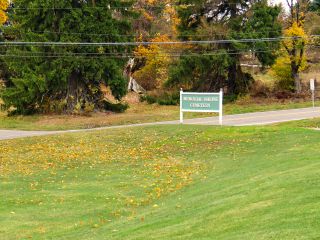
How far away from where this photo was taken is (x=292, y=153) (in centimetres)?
1677

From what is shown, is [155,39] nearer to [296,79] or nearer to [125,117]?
[296,79]

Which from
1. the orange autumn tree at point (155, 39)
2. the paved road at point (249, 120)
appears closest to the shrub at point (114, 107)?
the paved road at point (249, 120)

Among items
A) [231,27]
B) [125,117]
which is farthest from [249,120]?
[231,27]

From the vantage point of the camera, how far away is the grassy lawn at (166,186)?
8547 mm

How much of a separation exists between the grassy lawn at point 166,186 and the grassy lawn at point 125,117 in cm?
943

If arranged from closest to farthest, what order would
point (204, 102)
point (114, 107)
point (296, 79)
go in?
point (204, 102) < point (114, 107) < point (296, 79)

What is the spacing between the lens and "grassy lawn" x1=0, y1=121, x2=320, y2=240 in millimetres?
8547

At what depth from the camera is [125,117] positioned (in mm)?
38938

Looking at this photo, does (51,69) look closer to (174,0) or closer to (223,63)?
(223,63)

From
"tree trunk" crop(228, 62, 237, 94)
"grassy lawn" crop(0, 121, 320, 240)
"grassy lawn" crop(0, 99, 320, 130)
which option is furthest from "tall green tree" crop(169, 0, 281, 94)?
"grassy lawn" crop(0, 121, 320, 240)

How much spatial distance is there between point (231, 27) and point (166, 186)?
107 ft

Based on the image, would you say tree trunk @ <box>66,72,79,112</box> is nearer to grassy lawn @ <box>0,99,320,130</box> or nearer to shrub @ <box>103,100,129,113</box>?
grassy lawn @ <box>0,99,320,130</box>

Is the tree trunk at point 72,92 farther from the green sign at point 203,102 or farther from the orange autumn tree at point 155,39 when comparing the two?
the green sign at point 203,102

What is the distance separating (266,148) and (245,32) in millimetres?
26304
